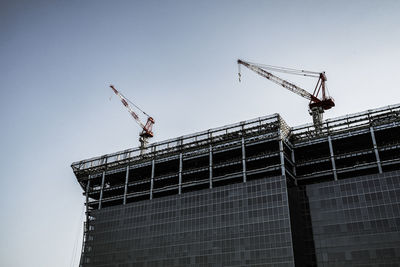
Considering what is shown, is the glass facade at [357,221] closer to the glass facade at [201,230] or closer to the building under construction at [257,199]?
the building under construction at [257,199]

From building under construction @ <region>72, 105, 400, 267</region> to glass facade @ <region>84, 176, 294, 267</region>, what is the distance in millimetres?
299

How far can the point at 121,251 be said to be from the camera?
122 meters

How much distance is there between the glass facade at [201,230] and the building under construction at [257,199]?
30 centimetres

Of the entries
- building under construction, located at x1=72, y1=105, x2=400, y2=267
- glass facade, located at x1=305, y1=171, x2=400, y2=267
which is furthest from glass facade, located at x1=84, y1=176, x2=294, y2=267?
glass facade, located at x1=305, y1=171, x2=400, y2=267

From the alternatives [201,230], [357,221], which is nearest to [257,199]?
[201,230]

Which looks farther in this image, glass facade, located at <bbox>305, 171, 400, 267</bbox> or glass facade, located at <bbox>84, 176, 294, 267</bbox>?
glass facade, located at <bbox>84, 176, 294, 267</bbox>

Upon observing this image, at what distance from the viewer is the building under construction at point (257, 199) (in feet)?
318

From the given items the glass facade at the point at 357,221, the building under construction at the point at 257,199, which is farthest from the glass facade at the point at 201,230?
the glass facade at the point at 357,221

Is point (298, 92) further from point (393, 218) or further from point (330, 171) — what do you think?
point (393, 218)

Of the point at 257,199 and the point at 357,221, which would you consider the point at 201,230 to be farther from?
the point at 357,221

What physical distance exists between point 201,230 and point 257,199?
18696 mm

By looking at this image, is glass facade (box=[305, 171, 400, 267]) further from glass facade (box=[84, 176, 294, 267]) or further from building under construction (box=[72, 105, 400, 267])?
glass facade (box=[84, 176, 294, 267])

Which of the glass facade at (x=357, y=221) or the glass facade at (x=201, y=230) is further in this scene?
the glass facade at (x=201, y=230)

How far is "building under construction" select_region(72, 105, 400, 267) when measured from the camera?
9681 centimetres
